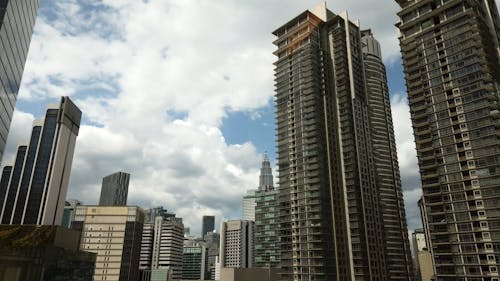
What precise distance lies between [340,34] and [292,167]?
57764mm

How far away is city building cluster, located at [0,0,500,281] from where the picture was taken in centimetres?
6950

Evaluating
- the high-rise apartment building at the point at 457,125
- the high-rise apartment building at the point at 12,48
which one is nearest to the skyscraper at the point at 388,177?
the high-rise apartment building at the point at 457,125

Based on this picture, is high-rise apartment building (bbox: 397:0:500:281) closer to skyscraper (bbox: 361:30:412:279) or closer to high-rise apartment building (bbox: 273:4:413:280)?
high-rise apartment building (bbox: 273:4:413:280)

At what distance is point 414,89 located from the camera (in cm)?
11331

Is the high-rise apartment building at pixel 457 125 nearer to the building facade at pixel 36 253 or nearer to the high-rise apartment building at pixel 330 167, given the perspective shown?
the high-rise apartment building at pixel 330 167

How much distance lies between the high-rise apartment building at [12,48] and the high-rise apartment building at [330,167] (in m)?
97.1

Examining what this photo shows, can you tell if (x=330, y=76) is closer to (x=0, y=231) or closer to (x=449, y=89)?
(x=449, y=89)

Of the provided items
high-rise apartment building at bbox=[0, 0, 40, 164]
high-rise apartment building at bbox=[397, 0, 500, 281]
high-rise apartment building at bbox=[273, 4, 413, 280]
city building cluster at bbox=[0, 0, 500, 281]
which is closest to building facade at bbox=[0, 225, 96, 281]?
city building cluster at bbox=[0, 0, 500, 281]

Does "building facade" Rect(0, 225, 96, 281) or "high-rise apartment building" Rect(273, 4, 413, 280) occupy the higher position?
"high-rise apartment building" Rect(273, 4, 413, 280)

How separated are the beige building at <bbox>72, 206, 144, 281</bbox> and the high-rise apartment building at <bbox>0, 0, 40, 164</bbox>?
12628cm

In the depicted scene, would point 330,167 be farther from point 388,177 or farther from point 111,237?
point 111,237

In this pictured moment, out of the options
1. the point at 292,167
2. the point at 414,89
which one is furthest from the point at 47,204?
the point at 414,89

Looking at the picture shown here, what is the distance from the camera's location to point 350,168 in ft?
458

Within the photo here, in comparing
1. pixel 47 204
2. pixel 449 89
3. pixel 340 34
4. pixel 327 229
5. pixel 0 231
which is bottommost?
pixel 0 231
